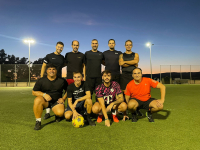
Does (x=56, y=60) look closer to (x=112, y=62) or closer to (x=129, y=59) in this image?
(x=112, y=62)

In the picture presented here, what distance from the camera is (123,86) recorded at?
14.1 ft

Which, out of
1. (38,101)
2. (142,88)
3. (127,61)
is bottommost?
(38,101)

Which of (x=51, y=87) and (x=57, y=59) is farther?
(x=57, y=59)

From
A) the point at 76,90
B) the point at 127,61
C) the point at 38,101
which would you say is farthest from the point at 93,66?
the point at 38,101

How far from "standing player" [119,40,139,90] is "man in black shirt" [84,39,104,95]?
682mm

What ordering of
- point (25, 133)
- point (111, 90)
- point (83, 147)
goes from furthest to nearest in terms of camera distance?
point (111, 90)
point (25, 133)
point (83, 147)

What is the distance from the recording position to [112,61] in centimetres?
440

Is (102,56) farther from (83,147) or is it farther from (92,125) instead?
(83,147)

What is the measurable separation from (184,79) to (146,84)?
2385 cm

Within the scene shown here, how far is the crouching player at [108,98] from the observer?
3408 millimetres

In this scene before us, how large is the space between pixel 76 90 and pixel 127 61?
163cm

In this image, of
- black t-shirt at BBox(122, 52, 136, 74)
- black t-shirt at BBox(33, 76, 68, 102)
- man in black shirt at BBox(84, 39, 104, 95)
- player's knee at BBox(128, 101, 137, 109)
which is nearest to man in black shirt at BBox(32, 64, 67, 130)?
black t-shirt at BBox(33, 76, 68, 102)

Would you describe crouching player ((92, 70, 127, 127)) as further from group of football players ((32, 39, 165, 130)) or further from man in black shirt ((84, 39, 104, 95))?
man in black shirt ((84, 39, 104, 95))

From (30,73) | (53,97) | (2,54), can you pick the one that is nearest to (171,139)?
(53,97)
